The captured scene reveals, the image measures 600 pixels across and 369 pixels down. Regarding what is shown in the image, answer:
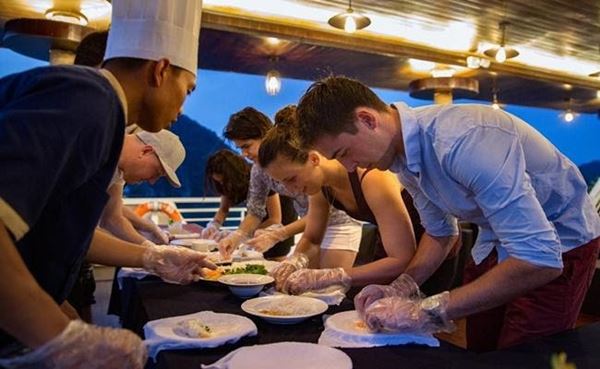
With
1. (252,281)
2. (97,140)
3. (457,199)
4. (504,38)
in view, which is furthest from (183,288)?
(504,38)

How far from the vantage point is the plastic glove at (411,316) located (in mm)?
1080

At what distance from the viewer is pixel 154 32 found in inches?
37.0

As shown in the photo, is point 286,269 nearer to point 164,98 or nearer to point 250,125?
point 164,98

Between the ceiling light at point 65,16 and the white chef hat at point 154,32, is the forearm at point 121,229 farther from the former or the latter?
the ceiling light at point 65,16

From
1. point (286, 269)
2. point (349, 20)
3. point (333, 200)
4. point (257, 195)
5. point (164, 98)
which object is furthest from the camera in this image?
point (349, 20)

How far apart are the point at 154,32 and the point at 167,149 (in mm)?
1180

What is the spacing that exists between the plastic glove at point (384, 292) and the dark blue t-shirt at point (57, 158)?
2.28ft

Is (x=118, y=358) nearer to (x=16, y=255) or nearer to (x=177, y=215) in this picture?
(x=16, y=255)

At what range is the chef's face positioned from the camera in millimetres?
898

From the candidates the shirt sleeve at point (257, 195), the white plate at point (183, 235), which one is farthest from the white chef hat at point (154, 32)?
the white plate at point (183, 235)

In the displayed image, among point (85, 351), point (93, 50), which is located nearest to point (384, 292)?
point (85, 351)

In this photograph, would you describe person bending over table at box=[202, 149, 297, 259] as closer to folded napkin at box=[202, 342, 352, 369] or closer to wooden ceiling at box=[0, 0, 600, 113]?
wooden ceiling at box=[0, 0, 600, 113]

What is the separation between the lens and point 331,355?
93 centimetres

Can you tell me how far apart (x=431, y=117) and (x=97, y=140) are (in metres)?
0.81
